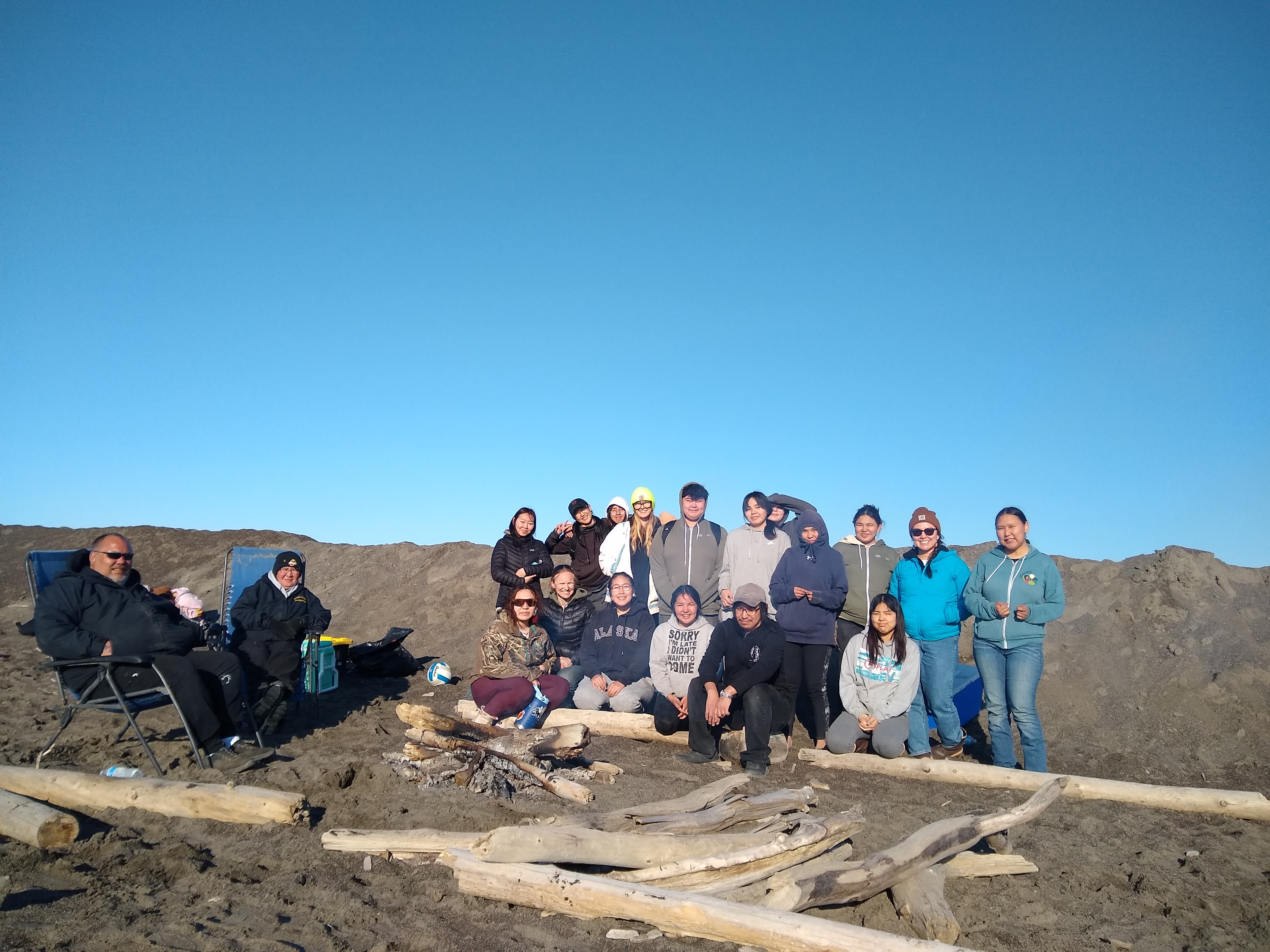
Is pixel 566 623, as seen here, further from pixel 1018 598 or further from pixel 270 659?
pixel 1018 598

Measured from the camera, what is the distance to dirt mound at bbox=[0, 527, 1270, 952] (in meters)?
3.40

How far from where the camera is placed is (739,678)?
261 inches

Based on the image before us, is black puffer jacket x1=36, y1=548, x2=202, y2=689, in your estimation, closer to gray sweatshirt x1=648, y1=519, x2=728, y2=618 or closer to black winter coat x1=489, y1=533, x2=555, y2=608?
black winter coat x1=489, y1=533, x2=555, y2=608

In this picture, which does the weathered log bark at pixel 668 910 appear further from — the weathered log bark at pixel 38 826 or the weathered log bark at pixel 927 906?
the weathered log bark at pixel 38 826

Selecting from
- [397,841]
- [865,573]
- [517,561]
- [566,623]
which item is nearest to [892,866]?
[397,841]

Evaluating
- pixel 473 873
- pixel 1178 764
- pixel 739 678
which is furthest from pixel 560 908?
pixel 1178 764

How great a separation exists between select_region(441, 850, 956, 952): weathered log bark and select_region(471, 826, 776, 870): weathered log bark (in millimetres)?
57

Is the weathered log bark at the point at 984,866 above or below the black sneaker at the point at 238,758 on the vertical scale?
below

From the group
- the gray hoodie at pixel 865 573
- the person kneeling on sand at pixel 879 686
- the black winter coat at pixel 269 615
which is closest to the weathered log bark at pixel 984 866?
the person kneeling on sand at pixel 879 686

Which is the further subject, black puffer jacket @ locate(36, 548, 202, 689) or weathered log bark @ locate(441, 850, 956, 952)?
black puffer jacket @ locate(36, 548, 202, 689)

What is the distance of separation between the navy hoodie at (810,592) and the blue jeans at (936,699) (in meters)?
0.69

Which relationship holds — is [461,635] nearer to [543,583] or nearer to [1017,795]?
[543,583]

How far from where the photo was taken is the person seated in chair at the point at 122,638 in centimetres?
536

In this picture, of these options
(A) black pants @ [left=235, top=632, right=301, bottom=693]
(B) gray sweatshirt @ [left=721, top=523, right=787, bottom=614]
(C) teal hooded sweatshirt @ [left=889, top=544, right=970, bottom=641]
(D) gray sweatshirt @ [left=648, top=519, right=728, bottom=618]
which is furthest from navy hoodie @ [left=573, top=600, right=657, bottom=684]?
(A) black pants @ [left=235, top=632, right=301, bottom=693]
